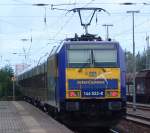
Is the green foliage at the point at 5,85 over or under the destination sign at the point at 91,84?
over

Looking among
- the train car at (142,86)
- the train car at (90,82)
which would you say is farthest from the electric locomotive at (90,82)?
the train car at (142,86)

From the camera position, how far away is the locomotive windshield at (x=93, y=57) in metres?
21.6

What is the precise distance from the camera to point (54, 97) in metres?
23.1

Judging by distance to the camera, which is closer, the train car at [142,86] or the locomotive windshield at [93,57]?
the locomotive windshield at [93,57]

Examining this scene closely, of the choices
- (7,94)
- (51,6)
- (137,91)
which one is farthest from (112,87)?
(7,94)

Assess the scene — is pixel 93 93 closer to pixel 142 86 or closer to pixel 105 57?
pixel 105 57

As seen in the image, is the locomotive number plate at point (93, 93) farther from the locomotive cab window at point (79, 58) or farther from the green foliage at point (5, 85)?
the green foliage at point (5, 85)

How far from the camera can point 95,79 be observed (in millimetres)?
21359

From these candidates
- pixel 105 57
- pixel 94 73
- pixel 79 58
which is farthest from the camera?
pixel 105 57

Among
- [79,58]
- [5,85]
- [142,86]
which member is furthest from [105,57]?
[5,85]

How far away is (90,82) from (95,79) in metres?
0.21

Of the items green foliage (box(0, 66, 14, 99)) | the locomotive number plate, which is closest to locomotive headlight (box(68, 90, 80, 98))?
the locomotive number plate

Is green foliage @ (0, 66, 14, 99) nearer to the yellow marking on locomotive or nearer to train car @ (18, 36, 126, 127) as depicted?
train car @ (18, 36, 126, 127)

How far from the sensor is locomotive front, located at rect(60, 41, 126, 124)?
21.1 metres
